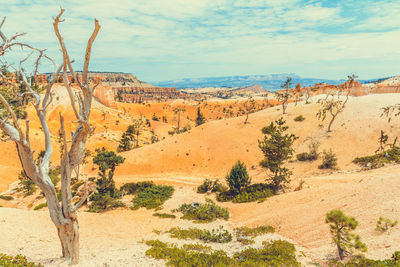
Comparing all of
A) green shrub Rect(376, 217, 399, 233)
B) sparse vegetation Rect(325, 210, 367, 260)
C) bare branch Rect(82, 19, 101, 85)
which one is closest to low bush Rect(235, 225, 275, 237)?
sparse vegetation Rect(325, 210, 367, 260)

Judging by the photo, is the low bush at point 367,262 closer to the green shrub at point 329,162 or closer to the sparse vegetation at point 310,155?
the green shrub at point 329,162

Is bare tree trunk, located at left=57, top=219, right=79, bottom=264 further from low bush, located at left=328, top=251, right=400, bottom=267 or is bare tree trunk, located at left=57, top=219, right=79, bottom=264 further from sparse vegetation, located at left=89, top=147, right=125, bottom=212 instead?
sparse vegetation, located at left=89, top=147, right=125, bottom=212

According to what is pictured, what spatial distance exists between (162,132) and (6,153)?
45055 mm

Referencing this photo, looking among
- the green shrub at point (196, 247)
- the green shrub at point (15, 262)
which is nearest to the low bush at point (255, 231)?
the green shrub at point (196, 247)

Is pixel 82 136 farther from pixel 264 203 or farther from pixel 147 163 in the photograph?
pixel 147 163

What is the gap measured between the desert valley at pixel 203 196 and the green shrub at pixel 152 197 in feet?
0.41

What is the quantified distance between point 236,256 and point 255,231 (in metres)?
4.27

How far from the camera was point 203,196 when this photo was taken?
82.9 ft

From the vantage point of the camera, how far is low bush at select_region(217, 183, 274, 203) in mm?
21352

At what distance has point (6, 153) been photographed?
140 feet

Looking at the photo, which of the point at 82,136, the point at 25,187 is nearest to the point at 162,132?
the point at 25,187

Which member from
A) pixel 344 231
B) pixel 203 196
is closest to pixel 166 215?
pixel 203 196

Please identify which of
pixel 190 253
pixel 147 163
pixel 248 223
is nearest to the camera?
pixel 190 253

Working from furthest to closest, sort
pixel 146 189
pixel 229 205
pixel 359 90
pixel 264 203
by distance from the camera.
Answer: pixel 359 90, pixel 146 189, pixel 229 205, pixel 264 203
